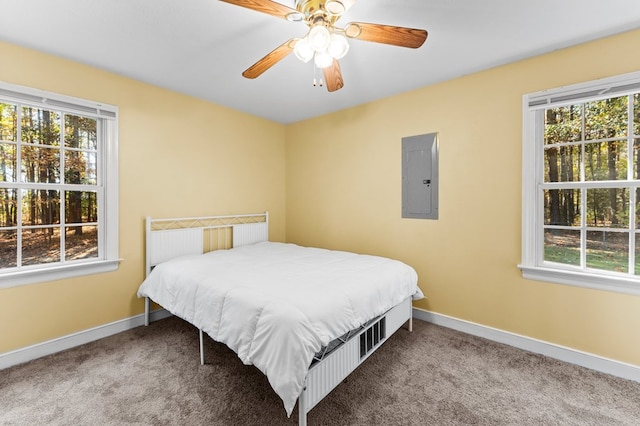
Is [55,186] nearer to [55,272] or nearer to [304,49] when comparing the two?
[55,272]

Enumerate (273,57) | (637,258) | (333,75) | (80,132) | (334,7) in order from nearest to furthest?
1. (334,7)
2. (273,57)
3. (333,75)
4. (637,258)
5. (80,132)

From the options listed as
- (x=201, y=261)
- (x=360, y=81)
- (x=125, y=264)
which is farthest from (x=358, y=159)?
(x=125, y=264)

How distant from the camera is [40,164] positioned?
2.33 metres

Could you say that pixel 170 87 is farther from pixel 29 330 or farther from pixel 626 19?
pixel 626 19

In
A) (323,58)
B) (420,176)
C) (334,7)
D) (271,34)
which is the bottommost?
(420,176)

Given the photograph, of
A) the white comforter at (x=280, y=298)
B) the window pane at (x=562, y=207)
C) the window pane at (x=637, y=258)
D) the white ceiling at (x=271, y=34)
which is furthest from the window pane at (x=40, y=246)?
the window pane at (x=637, y=258)

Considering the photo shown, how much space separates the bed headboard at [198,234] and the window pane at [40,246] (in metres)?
0.68

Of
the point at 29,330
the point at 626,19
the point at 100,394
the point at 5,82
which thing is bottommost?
the point at 100,394

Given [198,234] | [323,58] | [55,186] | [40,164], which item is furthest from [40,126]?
[323,58]

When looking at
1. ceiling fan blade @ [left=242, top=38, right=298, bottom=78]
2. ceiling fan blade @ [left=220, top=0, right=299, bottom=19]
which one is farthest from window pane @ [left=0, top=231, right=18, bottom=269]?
ceiling fan blade @ [left=220, top=0, right=299, bottom=19]

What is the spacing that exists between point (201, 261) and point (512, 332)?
9.40 feet

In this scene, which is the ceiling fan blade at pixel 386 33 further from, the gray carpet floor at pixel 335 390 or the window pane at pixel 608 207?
the gray carpet floor at pixel 335 390

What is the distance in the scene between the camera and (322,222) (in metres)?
3.84

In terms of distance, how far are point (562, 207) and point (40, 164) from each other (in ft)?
14.5
